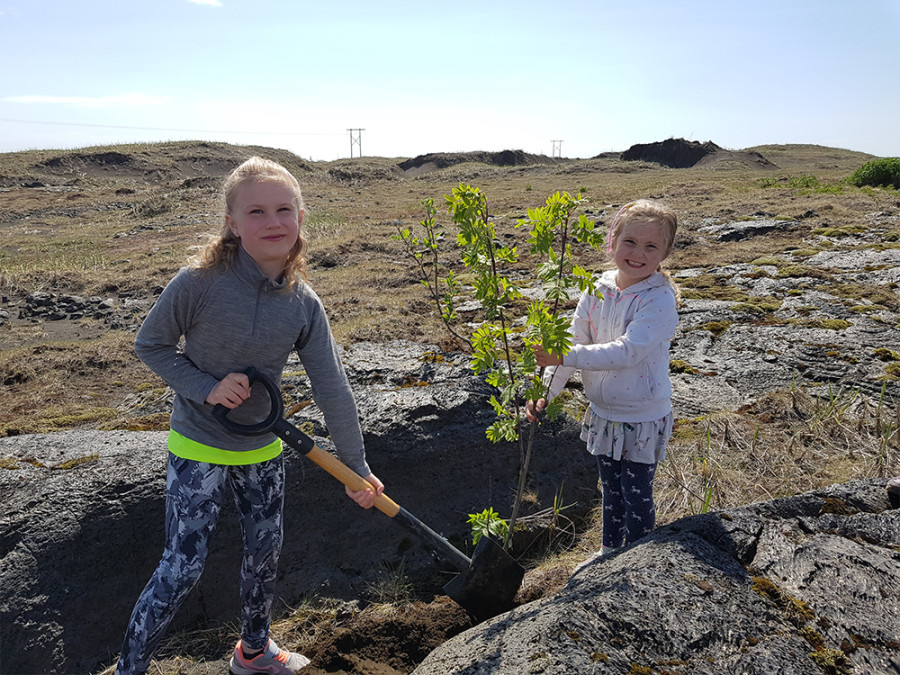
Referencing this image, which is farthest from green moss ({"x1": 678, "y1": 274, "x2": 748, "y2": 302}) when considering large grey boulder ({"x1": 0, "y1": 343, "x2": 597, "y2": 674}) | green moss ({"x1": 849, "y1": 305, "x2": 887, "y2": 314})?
large grey boulder ({"x1": 0, "y1": 343, "x2": 597, "y2": 674})

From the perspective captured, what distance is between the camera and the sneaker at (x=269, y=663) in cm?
287

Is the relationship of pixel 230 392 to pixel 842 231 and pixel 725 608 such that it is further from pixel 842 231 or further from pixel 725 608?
pixel 842 231

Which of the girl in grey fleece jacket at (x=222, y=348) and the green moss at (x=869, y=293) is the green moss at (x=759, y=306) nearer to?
the green moss at (x=869, y=293)

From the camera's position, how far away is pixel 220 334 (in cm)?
253

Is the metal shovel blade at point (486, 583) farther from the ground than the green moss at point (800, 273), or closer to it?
closer to it

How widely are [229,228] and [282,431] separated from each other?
0.85 m

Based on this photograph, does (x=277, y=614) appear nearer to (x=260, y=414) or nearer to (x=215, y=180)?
(x=260, y=414)

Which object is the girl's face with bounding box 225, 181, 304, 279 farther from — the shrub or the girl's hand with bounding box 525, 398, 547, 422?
the shrub

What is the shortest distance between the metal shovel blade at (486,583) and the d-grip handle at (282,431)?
49cm

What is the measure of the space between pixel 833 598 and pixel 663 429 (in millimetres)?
1065

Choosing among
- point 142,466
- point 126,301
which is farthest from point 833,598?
point 126,301

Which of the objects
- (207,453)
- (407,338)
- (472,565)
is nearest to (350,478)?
(207,453)

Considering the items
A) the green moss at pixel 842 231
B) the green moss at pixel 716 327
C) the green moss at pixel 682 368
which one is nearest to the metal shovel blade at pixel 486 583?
the green moss at pixel 682 368

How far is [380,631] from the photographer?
118 inches
